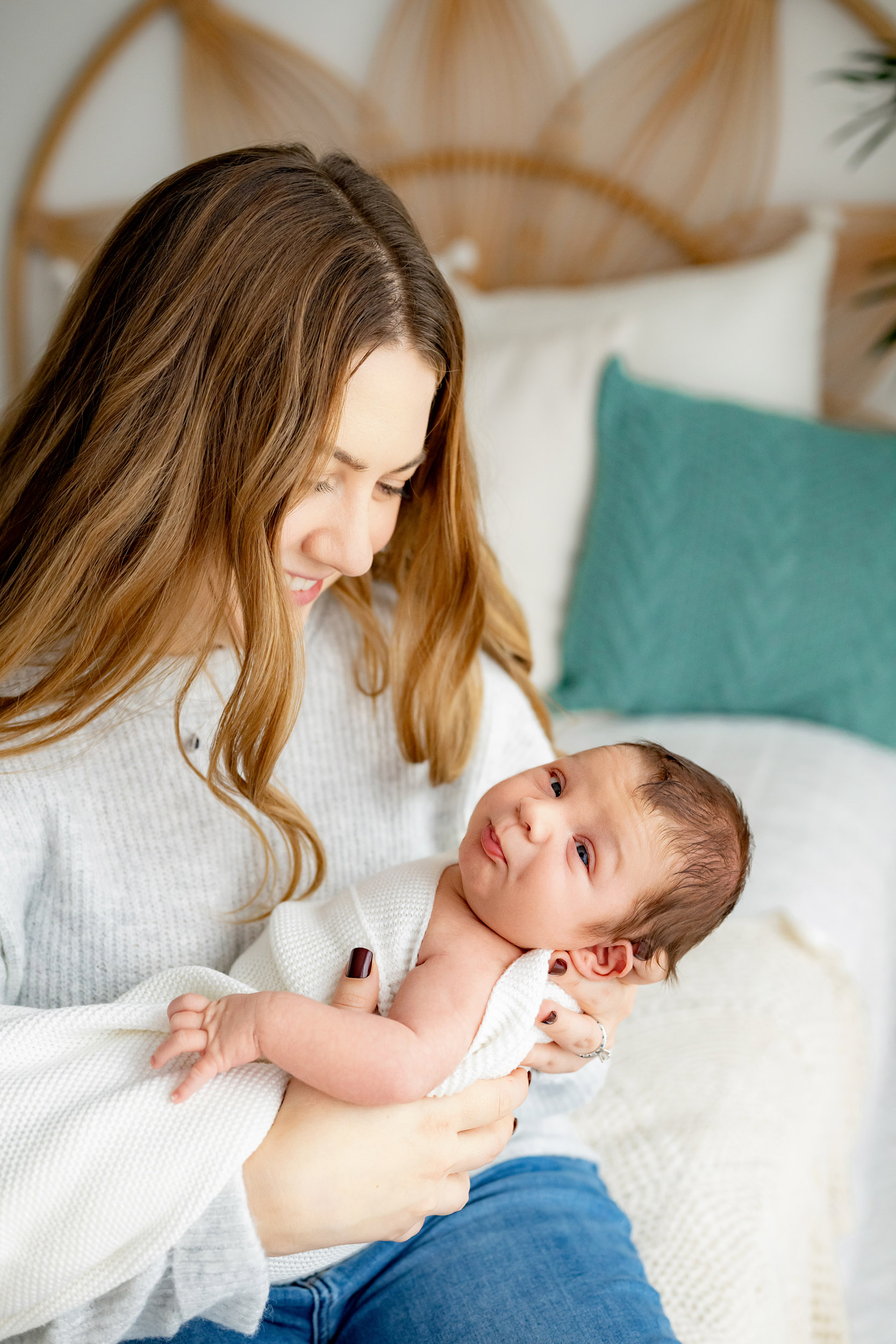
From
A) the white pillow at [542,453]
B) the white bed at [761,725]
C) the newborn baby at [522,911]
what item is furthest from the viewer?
the white pillow at [542,453]

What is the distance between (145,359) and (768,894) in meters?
1.15

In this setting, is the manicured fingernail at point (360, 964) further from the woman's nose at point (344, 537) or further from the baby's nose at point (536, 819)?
the woman's nose at point (344, 537)

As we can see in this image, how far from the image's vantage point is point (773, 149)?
2.28 metres

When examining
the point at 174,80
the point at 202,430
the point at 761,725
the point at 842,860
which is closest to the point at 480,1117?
the point at 202,430

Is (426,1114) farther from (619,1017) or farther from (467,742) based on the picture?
(467,742)

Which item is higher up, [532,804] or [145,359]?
[145,359]

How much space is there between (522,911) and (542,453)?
1.24m

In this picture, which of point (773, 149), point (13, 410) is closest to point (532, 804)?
point (13, 410)

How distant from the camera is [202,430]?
0.99 m

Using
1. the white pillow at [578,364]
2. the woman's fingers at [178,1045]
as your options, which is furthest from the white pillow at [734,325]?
the woman's fingers at [178,1045]

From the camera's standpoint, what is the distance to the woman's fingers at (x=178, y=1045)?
0.84 meters

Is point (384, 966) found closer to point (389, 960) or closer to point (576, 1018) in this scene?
point (389, 960)

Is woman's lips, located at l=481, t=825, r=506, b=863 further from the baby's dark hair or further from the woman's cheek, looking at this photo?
the woman's cheek

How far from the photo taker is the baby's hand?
33.2 inches
